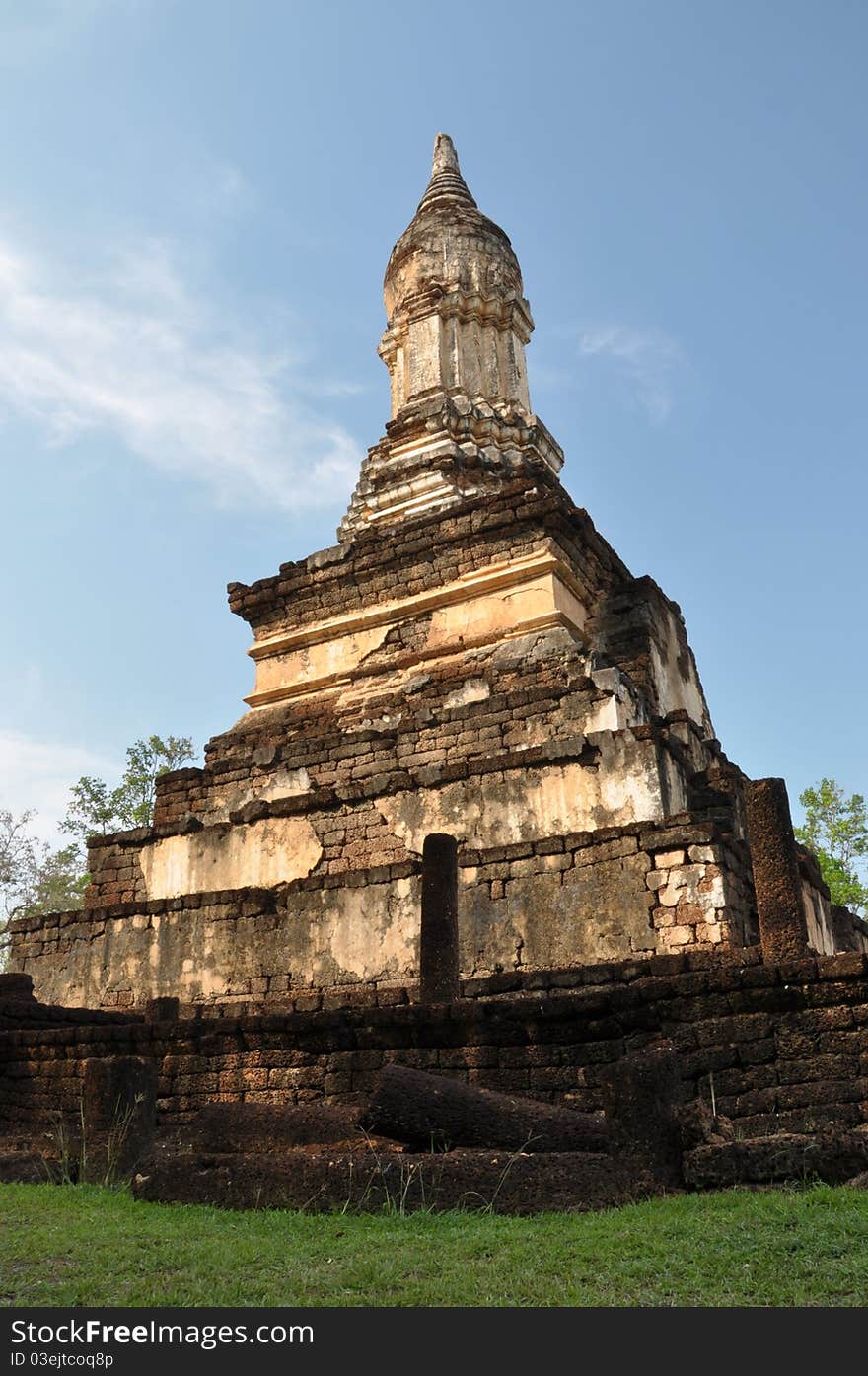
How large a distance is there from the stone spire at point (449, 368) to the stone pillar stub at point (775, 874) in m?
9.55

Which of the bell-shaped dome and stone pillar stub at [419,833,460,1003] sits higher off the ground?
the bell-shaped dome

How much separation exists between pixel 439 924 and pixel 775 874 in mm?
2412

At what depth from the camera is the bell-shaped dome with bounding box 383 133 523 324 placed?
19266mm

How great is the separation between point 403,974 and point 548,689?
335 centimetres

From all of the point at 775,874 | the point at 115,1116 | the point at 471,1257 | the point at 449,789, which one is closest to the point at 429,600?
the point at 449,789

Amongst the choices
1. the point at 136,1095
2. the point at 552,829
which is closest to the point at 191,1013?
the point at 136,1095

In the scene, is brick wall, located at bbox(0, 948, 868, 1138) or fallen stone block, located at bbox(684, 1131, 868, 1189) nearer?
fallen stone block, located at bbox(684, 1131, 868, 1189)

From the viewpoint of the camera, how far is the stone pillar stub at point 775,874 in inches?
259

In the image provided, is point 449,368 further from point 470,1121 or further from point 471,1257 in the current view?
point 471,1257

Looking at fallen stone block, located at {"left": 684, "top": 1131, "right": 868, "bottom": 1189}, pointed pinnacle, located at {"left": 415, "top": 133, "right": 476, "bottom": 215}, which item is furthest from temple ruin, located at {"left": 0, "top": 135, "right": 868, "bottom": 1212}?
pointed pinnacle, located at {"left": 415, "top": 133, "right": 476, "bottom": 215}

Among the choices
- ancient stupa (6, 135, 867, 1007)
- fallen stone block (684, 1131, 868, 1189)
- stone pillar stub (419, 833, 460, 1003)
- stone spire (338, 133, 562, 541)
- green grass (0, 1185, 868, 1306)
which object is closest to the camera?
green grass (0, 1185, 868, 1306)

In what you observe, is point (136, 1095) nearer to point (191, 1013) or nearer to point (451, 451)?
point (191, 1013)

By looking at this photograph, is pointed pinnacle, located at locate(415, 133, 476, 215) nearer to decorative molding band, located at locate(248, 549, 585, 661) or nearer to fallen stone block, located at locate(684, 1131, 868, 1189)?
decorative molding band, located at locate(248, 549, 585, 661)

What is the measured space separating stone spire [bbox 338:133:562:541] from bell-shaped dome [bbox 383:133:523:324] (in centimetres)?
2
